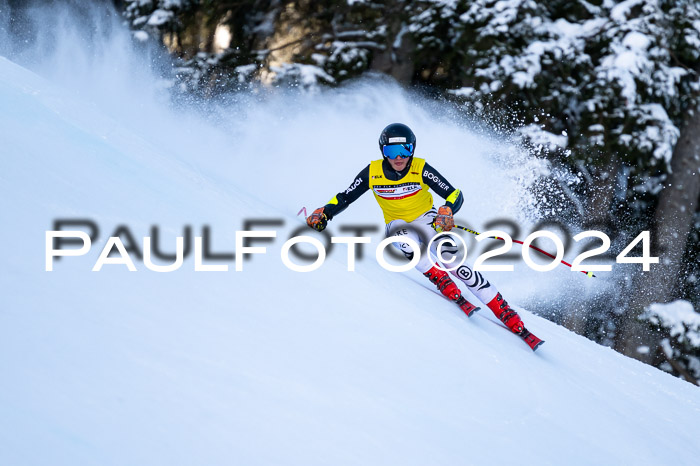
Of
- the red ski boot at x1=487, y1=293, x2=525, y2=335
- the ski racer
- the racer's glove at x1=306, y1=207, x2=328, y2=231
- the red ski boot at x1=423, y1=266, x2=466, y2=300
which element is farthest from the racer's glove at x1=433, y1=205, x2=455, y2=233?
the racer's glove at x1=306, y1=207, x2=328, y2=231

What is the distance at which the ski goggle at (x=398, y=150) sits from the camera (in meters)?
4.38

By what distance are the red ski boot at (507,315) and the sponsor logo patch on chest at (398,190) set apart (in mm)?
991

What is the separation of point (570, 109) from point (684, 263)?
163 inches

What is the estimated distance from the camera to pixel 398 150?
439cm

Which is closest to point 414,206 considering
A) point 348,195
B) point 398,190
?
point 398,190

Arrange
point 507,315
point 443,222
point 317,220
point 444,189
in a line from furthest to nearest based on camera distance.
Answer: point 317,220
point 444,189
point 507,315
point 443,222

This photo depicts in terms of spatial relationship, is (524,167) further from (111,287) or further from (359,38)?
(111,287)

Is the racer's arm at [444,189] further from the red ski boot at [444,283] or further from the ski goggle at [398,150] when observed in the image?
the red ski boot at [444,283]

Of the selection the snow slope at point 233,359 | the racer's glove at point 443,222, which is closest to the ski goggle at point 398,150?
the racer's glove at point 443,222

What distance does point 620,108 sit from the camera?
30.0ft

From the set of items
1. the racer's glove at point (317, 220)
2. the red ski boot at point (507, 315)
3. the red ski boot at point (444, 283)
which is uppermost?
the racer's glove at point (317, 220)

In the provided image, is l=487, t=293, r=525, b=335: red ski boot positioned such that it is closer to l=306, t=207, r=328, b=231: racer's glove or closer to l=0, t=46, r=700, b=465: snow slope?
l=0, t=46, r=700, b=465: snow slope

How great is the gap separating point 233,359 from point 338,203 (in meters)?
2.67

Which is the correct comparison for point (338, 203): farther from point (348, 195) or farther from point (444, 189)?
point (444, 189)
